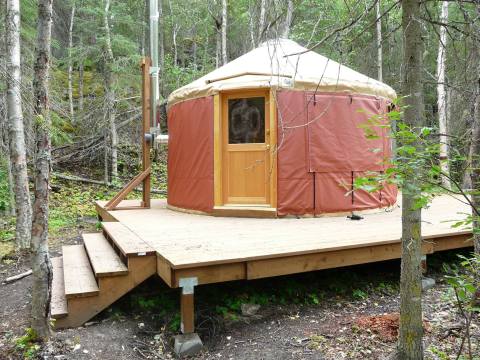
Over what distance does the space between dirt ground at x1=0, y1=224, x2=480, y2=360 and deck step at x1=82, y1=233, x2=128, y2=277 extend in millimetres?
369

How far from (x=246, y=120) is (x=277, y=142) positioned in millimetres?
604

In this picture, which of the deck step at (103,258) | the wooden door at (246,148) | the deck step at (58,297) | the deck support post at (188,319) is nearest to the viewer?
the deck support post at (188,319)

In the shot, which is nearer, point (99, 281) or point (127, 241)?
point (99, 281)

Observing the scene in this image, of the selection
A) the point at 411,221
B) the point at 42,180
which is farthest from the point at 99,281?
the point at 411,221

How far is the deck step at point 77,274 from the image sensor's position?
2.91m

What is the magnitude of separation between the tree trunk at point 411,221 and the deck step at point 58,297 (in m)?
2.27

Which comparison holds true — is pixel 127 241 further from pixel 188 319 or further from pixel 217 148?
pixel 217 148

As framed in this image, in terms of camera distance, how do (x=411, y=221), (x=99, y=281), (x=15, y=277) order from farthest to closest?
(x=15, y=277)
(x=99, y=281)
(x=411, y=221)

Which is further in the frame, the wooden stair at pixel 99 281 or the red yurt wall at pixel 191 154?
the red yurt wall at pixel 191 154

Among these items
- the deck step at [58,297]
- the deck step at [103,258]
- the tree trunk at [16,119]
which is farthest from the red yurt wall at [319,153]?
the tree trunk at [16,119]

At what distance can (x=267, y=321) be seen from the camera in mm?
3131

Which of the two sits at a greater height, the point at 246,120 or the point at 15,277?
the point at 246,120

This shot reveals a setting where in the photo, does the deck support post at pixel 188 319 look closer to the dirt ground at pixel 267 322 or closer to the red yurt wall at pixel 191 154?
the dirt ground at pixel 267 322

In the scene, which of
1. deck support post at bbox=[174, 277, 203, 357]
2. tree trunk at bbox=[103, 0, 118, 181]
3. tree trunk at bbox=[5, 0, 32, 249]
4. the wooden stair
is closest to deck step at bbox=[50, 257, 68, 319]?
the wooden stair
